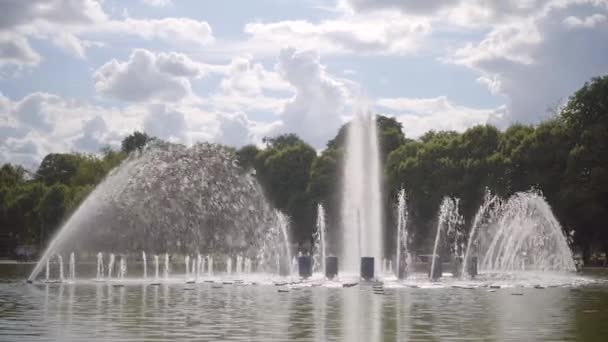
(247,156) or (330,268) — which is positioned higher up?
(247,156)

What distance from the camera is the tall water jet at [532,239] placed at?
76.1m

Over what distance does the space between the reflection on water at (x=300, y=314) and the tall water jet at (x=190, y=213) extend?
72.1 meters

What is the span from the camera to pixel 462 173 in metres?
97.5

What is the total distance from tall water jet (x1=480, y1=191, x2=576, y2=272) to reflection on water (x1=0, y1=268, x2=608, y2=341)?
27.2 metres

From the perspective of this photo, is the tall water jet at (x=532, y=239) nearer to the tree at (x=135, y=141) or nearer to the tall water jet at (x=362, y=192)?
the tall water jet at (x=362, y=192)

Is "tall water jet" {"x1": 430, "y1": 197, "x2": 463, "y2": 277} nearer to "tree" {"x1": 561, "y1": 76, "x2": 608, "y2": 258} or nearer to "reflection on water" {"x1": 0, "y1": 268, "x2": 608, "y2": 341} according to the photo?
"tree" {"x1": 561, "y1": 76, "x2": 608, "y2": 258}

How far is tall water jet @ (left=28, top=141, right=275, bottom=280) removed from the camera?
400ft

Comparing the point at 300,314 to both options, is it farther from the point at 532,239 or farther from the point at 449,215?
the point at 449,215

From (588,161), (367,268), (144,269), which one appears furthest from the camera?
(588,161)

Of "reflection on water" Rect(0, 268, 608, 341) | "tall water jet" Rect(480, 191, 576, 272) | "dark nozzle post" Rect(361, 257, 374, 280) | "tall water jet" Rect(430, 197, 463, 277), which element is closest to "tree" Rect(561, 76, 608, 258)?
"tall water jet" Rect(480, 191, 576, 272)

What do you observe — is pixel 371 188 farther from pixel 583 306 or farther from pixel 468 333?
pixel 468 333

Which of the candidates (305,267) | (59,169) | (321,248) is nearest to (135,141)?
(59,169)

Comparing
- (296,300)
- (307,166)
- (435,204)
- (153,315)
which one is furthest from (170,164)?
(153,315)

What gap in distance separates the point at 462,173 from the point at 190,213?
46506mm
